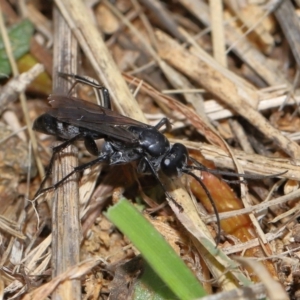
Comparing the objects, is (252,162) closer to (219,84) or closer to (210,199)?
(210,199)

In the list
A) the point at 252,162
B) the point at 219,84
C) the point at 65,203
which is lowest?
the point at 252,162

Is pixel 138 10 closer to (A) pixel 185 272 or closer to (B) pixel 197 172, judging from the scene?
(B) pixel 197 172

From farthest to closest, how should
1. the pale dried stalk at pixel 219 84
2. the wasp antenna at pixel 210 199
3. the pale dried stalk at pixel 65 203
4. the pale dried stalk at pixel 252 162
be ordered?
the pale dried stalk at pixel 219 84 < the pale dried stalk at pixel 252 162 < the wasp antenna at pixel 210 199 < the pale dried stalk at pixel 65 203

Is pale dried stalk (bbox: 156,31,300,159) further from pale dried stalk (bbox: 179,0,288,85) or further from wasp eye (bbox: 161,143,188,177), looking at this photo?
wasp eye (bbox: 161,143,188,177)

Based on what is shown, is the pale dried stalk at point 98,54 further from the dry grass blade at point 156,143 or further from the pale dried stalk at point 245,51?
the pale dried stalk at point 245,51

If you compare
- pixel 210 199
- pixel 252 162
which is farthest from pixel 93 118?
pixel 252 162

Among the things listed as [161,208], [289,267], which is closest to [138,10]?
[161,208]

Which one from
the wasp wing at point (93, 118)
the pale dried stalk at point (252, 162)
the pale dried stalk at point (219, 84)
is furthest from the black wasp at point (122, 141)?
the pale dried stalk at point (219, 84)

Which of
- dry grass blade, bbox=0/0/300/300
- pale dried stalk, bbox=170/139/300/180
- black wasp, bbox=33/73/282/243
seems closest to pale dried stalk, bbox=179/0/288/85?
dry grass blade, bbox=0/0/300/300

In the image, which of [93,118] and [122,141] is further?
[122,141]
